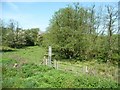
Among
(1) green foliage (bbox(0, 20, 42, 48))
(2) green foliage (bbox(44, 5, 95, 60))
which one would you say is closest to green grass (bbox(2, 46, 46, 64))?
(2) green foliage (bbox(44, 5, 95, 60))

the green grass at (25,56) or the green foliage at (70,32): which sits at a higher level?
the green foliage at (70,32)

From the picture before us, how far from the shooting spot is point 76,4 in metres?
29.6

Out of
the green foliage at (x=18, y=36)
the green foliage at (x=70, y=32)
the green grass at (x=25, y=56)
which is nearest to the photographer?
the green grass at (x=25, y=56)

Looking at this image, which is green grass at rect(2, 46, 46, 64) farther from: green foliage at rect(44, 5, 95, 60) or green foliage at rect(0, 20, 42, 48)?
green foliage at rect(0, 20, 42, 48)

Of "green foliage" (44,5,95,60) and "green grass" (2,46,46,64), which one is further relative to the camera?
"green foliage" (44,5,95,60)

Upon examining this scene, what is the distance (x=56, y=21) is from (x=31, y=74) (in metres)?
17.0

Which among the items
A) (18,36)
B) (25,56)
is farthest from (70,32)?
(18,36)

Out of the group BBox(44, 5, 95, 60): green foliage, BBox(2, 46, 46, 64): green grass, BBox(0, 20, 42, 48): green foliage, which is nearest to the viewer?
BBox(2, 46, 46, 64): green grass

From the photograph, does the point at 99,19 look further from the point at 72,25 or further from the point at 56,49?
the point at 56,49

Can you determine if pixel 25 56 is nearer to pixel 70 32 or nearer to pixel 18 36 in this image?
pixel 70 32

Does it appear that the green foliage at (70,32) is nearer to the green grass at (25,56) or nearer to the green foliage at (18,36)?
the green grass at (25,56)

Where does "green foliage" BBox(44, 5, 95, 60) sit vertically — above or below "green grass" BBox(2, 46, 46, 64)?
above

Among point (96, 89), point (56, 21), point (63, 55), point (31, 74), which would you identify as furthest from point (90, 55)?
point (96, 89)

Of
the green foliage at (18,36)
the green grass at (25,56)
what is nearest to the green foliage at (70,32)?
the green grass at (25,56)
